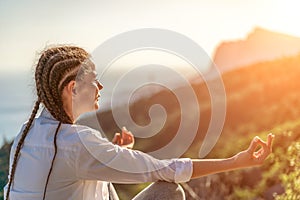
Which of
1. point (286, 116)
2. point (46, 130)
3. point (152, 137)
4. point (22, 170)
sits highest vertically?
point (46, 130)

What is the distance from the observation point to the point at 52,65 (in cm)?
242

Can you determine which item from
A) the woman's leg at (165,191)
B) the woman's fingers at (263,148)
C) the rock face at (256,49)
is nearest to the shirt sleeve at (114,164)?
the woman's leg at (165,191)

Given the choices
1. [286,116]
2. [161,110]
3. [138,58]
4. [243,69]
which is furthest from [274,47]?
[138,58]

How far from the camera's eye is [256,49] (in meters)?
14.1

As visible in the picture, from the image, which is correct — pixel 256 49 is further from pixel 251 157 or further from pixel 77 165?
pixel 77 165

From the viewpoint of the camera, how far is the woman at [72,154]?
2.34m

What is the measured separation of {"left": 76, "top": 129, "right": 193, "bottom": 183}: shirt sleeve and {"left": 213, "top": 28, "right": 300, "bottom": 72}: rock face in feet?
26.9

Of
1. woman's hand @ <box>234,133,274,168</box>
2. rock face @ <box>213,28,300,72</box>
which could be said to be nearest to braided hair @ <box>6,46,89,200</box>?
woman's hand @ <box>234,133,274,168</box>

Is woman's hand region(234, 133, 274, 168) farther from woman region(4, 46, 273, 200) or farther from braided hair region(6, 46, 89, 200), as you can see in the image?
braided hair region(6, 46, 89, 200)

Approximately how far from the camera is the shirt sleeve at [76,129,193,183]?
2.32 m

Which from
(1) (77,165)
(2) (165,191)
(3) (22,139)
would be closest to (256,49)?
(2) (165,191)

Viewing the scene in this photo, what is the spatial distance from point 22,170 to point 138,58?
3.66 feet

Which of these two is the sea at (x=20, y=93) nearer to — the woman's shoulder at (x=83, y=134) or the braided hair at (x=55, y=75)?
the braided hair at (x=55, y=75)

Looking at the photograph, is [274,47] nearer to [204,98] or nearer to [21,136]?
[204,98]
